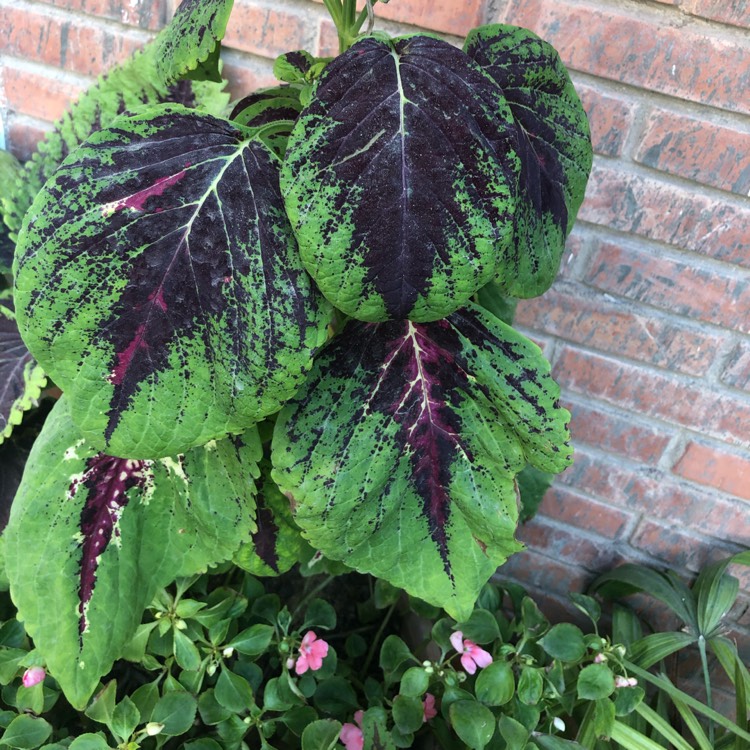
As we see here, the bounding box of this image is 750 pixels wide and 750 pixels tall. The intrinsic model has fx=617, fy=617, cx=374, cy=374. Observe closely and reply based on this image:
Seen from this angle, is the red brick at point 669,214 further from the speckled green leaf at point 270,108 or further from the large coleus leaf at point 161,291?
the large coleus leaf at point 161,291

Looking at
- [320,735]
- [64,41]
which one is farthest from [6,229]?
[320,735]

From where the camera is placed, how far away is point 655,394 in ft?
3.18

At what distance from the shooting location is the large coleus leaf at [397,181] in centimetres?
45

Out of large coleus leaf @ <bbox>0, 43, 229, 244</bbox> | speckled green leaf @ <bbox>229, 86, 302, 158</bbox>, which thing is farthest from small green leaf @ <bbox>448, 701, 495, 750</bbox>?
large coleus leaf @ <bbox>0, 43, 229, 244</bbox>

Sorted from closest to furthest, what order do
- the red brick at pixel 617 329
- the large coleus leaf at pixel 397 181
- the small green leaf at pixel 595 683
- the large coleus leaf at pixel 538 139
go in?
the large coleus leaf at pixel 397 181 → the large coleus leaf at pixel 538 139 → the small green leaf at pixel 595 683 → the red brick at pixel 617 329

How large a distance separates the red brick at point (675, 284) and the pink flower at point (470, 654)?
1.79 ft

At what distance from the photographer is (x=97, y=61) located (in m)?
0.95

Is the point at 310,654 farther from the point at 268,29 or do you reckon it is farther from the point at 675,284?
the point at 268,29

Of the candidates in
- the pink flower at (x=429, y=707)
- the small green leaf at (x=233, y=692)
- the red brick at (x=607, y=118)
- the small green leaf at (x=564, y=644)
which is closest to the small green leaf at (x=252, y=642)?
the small green leaf at (x=233, y=692)

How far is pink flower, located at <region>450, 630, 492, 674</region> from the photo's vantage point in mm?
837

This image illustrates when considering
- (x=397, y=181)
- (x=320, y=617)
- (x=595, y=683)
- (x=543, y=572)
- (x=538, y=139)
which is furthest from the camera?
(x=543, y=572)

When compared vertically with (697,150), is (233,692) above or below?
below

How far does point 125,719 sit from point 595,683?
592mm

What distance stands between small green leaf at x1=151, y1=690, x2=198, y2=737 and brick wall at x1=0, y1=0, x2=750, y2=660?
2.17 feet
